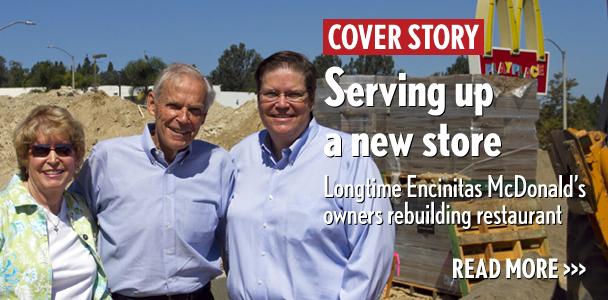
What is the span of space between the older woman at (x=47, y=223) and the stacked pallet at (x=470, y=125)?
19.2 feet

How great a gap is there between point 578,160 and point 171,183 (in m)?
3.30

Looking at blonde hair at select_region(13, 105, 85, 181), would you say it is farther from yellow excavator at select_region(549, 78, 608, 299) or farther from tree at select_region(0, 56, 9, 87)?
tree at select_region(0, 56, 9, 87)

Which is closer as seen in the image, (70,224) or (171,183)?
(70,224)

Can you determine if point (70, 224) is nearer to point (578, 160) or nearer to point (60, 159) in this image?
point (60, 159)

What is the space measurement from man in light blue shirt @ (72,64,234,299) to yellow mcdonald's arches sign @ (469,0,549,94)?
550 inches

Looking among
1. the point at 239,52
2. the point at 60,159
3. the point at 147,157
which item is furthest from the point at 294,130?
the point at 239,52

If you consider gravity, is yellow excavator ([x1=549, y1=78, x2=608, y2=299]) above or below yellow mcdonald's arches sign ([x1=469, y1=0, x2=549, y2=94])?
below

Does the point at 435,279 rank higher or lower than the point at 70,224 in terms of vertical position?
lower

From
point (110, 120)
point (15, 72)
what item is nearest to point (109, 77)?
point (15, 72)

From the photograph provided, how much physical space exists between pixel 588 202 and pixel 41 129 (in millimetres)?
4126

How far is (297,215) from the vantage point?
9.95 feet

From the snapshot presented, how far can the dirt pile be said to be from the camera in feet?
77.1

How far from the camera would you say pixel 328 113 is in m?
9.53

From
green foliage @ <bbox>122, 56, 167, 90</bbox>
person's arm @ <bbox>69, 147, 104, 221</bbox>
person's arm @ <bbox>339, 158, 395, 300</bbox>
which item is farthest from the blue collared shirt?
green foliage @ <bbox>122, 56, 167, 90</bbox>
